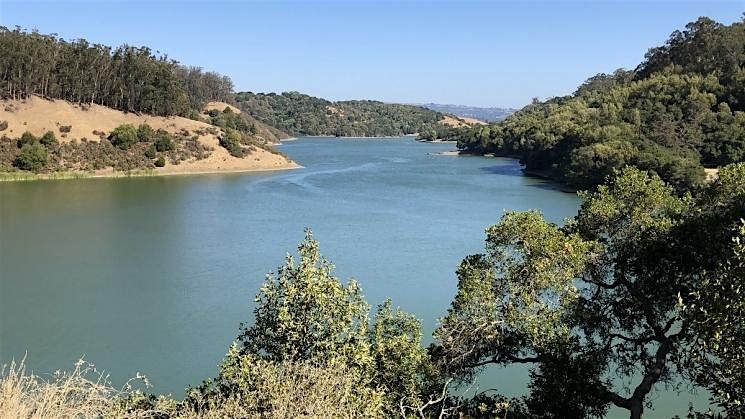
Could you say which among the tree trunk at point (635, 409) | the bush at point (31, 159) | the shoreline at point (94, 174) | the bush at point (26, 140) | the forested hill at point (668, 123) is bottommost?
the shoreline at point (94, 174)

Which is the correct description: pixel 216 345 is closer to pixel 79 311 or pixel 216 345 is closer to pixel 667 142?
pixel 79 311

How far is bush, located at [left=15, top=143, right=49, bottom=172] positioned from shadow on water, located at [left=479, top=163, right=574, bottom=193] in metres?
36.1

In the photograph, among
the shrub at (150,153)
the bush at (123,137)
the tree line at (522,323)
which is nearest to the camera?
the tree line at (522,323)

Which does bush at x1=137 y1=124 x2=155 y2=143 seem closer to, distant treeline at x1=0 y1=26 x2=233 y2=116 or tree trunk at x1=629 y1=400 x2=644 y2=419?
distant treeline at x1=0 y1=26 x2=233 y2=116

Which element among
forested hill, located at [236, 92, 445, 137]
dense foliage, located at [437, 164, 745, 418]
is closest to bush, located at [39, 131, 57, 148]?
dense foliage, located at [437, 164, 745, 418]

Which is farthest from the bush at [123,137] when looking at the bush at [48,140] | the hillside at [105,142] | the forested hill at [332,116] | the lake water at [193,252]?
the forested hill at [332,116]

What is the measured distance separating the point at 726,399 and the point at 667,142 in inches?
1763

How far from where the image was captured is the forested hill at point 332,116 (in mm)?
140750

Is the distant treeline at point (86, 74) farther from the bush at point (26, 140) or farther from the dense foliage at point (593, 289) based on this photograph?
the dense foliage at point (593, 289)

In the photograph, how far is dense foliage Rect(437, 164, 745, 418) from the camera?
8.47 m

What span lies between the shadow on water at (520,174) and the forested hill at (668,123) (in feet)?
3.52

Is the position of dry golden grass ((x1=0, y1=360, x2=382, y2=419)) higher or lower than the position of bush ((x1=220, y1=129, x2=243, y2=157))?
lower

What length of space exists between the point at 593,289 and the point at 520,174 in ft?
164

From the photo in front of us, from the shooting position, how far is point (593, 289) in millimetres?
10320
